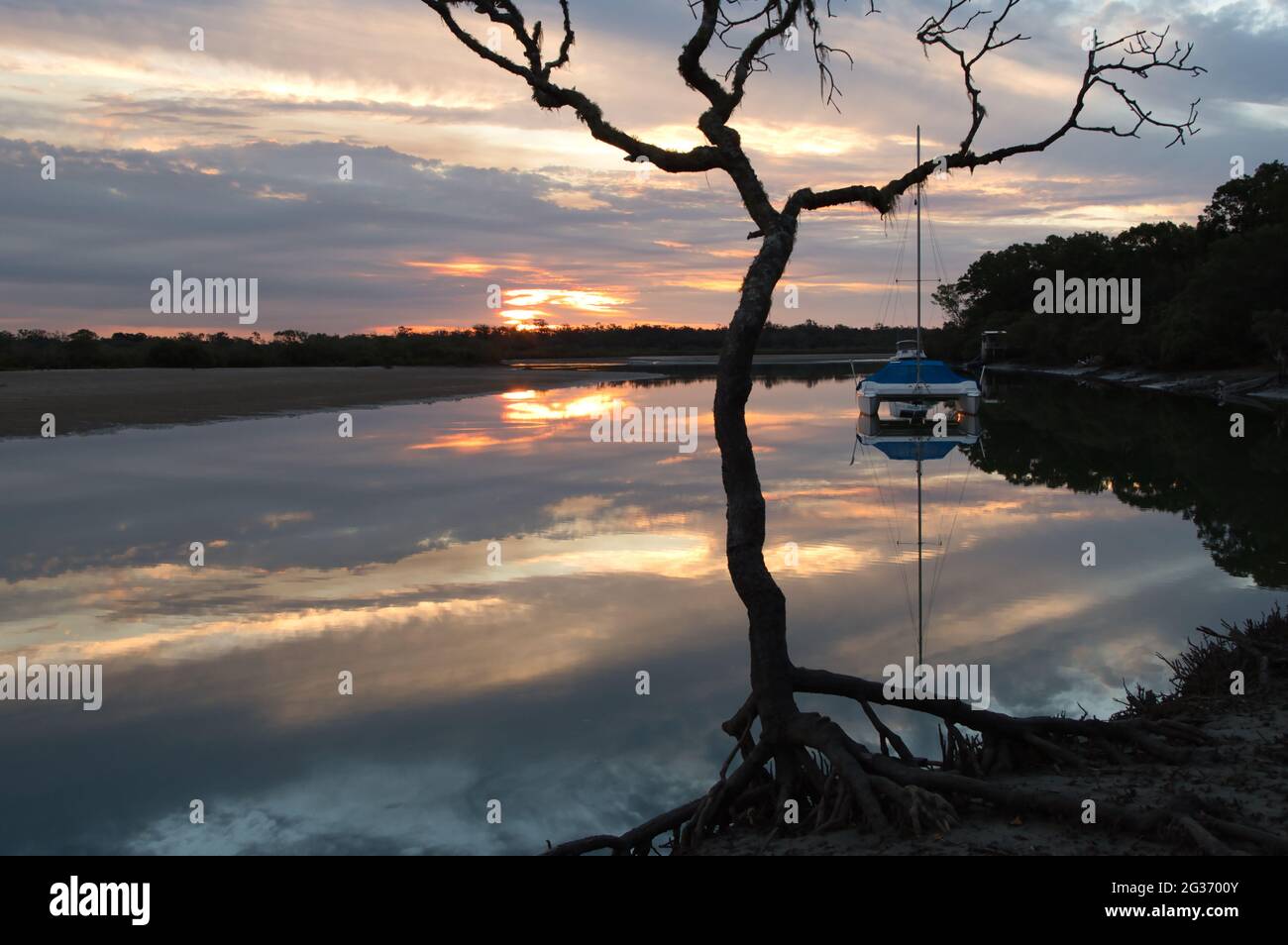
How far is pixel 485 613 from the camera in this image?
13.5 meters

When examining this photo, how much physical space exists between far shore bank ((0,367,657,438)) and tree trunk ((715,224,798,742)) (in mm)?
29266

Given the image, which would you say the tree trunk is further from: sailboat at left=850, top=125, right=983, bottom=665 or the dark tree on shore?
sailboat at left=850, top=125, right=983, bottom=665

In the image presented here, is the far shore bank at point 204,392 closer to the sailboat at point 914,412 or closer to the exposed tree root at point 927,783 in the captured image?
the sailboat at point 914,412

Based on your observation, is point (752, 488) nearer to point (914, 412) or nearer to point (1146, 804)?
point (1146, 804)

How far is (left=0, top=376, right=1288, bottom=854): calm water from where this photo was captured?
837cm

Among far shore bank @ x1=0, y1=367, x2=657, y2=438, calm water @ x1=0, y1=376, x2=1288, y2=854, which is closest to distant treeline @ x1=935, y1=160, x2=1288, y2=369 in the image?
far shore bank @ x1=0, y1=367, x2=657, y2=438

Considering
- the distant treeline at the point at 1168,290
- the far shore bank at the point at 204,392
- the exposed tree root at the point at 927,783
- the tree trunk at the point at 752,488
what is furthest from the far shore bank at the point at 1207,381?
the tree trunk at the point at 752,488

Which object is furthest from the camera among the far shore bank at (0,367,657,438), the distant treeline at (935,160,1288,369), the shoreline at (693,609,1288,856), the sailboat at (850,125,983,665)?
the distant treeline at (935,160,1288,369)

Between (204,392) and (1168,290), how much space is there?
77808 millimetres

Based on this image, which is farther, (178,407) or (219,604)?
(178,407)
